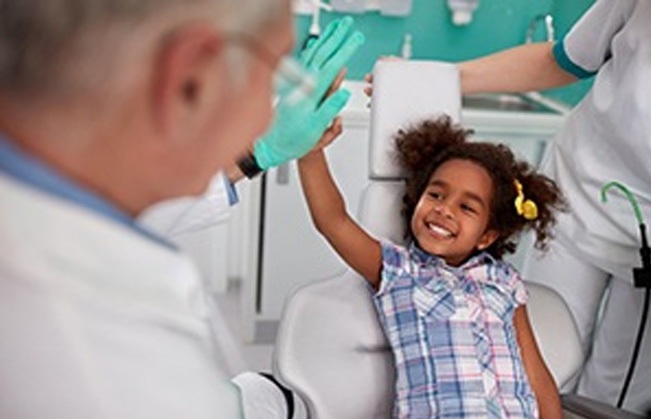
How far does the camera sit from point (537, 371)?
1462 mm

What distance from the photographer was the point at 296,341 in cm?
139

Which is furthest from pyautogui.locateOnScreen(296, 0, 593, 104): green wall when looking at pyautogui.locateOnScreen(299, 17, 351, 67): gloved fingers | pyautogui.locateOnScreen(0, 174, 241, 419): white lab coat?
pyautogui.locateOnScreen(0, 174, 241, 419): white lab coat

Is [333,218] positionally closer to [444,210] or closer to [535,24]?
[444,210]

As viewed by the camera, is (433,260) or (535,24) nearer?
(433,260)

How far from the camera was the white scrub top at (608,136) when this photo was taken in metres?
1.48

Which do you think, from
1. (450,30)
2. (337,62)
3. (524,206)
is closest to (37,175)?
(337,62)

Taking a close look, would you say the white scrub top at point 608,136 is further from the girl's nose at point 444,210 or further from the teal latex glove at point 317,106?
the teal latex glove at point 317,106

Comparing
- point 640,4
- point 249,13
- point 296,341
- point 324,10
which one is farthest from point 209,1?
point 324,10

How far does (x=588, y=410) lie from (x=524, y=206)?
1.28 ft

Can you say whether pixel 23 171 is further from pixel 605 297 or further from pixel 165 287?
pixel 605 297

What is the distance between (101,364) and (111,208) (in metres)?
0.10

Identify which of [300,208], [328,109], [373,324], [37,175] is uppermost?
[37,175]

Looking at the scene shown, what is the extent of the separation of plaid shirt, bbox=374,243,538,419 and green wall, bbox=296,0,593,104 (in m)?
1.36

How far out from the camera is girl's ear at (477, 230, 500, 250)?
154 cm
